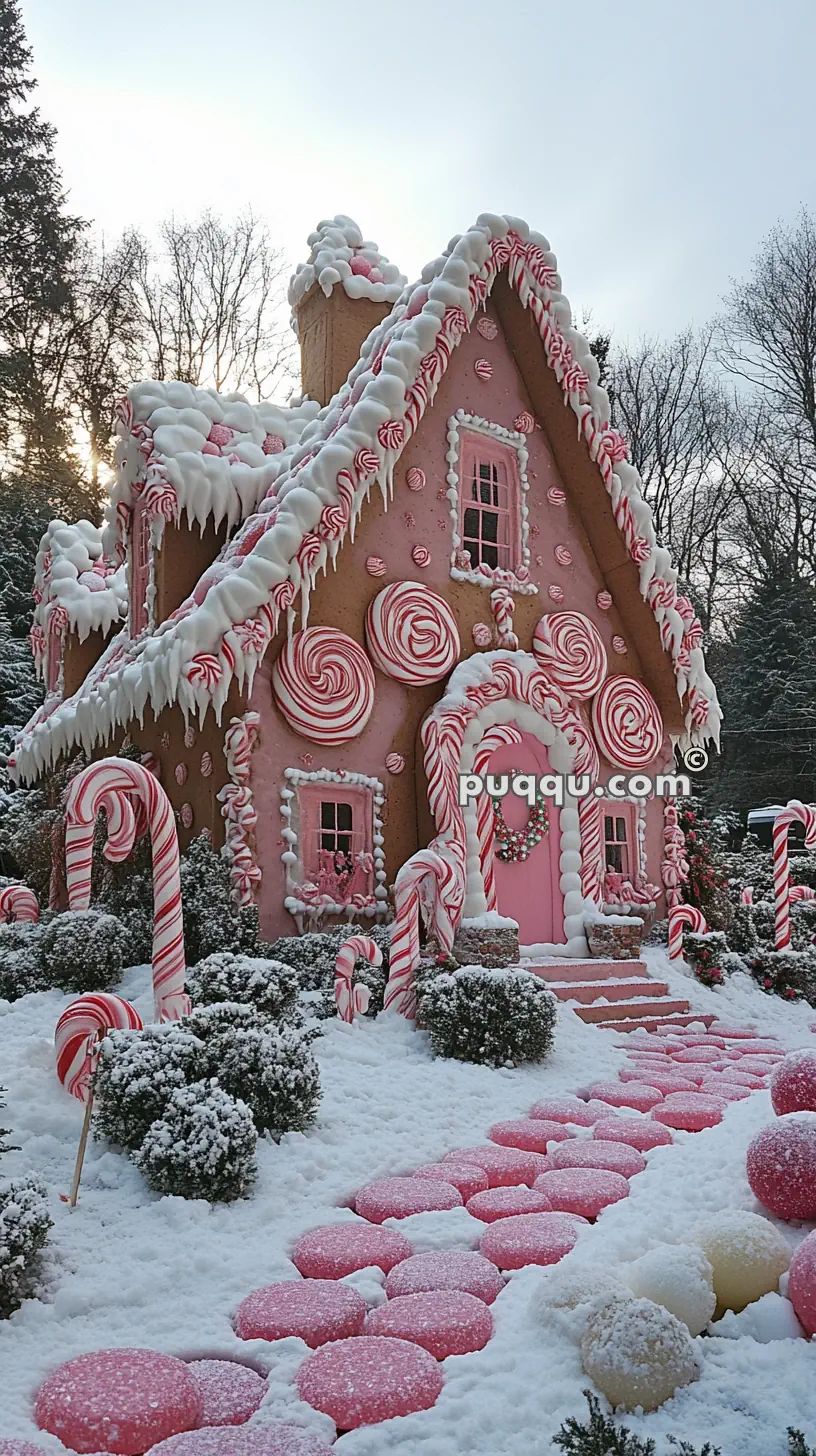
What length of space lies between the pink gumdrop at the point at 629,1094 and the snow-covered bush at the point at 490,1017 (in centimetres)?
57

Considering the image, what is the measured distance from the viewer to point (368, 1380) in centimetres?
293

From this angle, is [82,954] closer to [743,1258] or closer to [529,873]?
[529,873]

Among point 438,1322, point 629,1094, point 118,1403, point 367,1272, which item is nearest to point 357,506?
point 629,1094

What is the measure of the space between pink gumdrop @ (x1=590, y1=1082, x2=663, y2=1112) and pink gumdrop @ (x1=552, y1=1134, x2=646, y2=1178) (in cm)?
96

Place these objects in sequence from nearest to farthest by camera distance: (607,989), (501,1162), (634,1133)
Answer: (501,1162)
(634,1133)
(607,989)

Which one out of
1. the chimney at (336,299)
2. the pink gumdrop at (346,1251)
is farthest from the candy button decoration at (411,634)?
the pink gumdrop at (346,1251)

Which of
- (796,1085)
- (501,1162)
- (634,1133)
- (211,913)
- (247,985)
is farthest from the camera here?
(211,913)

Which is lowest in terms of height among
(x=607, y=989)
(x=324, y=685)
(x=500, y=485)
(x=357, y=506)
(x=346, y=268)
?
(x=607, y=989)

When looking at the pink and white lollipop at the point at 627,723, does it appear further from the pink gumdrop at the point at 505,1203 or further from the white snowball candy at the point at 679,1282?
the white snowball candy at the point at 679,1282

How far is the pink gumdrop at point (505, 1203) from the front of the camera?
14.5ft

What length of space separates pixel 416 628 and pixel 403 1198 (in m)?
7.07

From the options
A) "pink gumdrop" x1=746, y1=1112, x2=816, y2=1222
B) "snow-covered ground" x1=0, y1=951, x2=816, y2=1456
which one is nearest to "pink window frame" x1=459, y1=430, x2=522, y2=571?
"snow-covered ground" x1=0, y1=951, x2=816, y2=1456

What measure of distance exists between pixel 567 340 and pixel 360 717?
542 cm

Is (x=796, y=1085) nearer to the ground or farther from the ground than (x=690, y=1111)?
farther from the ground
